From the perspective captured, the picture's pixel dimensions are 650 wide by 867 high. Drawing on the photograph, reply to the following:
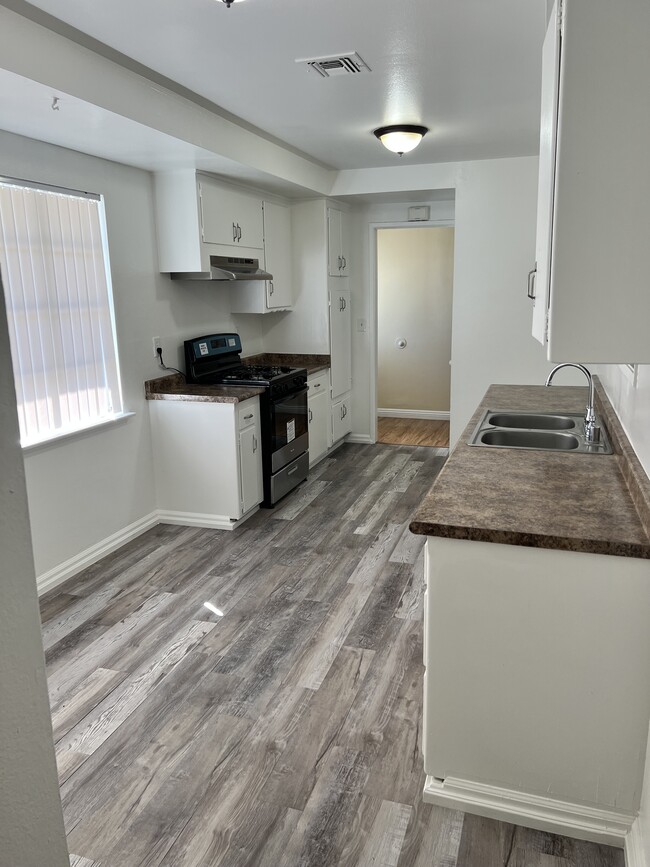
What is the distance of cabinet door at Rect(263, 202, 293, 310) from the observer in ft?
17.1

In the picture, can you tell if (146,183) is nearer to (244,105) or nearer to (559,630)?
(244,105)

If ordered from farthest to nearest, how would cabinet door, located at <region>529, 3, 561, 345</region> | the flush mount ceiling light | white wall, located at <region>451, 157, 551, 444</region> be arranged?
white wall, located at <region>451, 157, 551, 444</region>, the flush mount ceiling light, cabinet door, located at <region>529, 3, 561, 345</region>

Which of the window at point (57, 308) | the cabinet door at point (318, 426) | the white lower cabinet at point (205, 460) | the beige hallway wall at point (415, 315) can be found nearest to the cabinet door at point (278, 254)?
the cabinet door at point (318, 426)

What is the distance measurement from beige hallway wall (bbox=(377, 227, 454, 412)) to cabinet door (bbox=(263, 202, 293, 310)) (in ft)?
6.47

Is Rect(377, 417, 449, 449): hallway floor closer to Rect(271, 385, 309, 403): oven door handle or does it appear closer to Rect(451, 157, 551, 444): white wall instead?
Rect(451, 157, 551, 444): white wall

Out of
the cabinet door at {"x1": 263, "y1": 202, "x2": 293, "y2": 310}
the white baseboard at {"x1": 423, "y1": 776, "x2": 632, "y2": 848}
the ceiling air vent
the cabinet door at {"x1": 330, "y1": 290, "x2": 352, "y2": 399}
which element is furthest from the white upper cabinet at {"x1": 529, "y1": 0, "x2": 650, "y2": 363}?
the cabinet door at {"x1": 330, "y1": 290, "x2": 352, "y2": 399}

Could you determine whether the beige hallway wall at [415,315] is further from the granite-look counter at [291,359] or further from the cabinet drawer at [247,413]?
the cabinet drawer at [247,413]

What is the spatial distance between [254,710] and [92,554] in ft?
5.79

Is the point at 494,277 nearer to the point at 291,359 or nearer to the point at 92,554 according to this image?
the point at 291,359

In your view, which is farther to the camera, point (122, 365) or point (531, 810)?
point (122, 365)

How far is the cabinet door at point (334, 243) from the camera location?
18.7 ft

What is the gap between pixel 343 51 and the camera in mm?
2672

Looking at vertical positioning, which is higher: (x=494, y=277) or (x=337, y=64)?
(x=337, y=64)

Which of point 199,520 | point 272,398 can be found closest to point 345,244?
point 272,398
